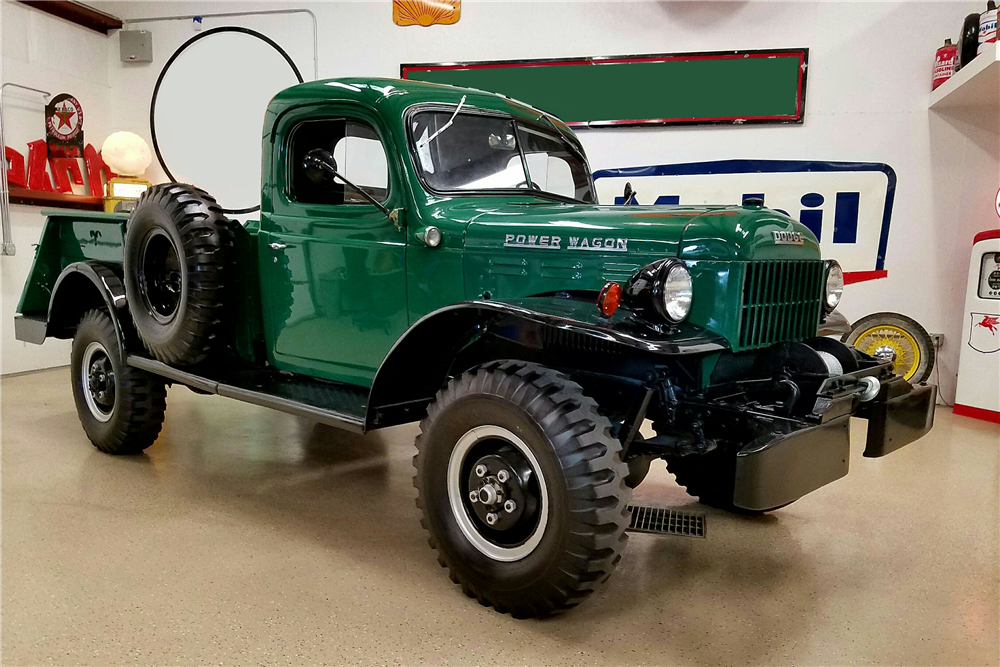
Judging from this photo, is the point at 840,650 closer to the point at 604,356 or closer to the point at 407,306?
the point at 604,356

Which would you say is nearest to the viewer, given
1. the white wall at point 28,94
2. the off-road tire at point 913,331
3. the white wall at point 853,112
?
the off-road tire at point 913,331

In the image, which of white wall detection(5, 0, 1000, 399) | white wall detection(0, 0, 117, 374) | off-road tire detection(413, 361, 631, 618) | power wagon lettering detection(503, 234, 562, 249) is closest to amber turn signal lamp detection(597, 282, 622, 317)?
off-road tire detection(413, 361, 631, 618)

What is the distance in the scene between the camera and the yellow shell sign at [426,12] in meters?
6.11

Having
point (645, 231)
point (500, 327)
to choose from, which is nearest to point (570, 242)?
point (645, 231)

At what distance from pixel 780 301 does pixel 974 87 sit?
11.6 feet

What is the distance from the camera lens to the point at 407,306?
2.75 meters

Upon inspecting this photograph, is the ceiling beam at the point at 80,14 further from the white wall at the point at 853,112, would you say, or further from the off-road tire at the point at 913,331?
the off-road tire at the point at 913,331

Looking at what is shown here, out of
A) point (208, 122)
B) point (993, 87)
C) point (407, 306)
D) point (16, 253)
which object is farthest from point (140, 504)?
point (993, 87)

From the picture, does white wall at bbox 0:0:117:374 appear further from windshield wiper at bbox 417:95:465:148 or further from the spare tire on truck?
→ windshield wiper at bbox 417:95:465:148

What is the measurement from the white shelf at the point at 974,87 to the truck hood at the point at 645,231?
2823 mm

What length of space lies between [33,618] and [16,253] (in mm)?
4915

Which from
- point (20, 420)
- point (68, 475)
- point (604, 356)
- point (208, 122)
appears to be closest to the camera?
point (604, 356)

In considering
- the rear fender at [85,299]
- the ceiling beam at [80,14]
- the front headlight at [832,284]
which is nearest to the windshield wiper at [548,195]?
the front headlight at [832,284]

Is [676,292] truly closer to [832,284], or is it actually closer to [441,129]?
[832,284]
